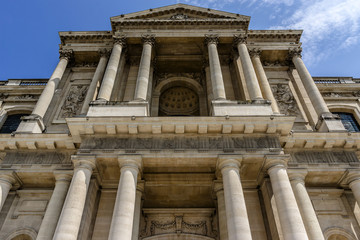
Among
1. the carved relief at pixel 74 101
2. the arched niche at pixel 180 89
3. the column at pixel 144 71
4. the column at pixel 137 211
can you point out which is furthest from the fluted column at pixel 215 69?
the carved relief at pixel 74 101

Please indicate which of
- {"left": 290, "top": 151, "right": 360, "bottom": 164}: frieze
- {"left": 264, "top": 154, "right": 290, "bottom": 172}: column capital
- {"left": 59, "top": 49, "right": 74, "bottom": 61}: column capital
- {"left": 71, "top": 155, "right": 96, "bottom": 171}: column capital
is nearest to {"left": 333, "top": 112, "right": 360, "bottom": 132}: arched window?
{"left": 290, "top": 151, "right": 360, "bottom": 164}: frieze

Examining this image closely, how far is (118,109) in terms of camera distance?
13930mm

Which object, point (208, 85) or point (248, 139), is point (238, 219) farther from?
point (208, 85)

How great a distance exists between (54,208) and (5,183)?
3.09 m

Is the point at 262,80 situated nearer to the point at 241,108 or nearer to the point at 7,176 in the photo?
the point at 241,108

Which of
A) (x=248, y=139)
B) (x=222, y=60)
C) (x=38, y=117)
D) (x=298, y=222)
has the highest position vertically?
(x=222, y=60)

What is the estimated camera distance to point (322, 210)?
12969 mm

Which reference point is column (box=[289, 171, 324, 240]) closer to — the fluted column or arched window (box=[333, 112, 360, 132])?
the fluted column

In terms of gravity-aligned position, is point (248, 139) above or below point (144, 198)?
above

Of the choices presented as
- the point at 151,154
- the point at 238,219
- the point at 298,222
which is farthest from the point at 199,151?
the point at 298,222

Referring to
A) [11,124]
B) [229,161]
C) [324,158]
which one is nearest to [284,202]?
[229,161]

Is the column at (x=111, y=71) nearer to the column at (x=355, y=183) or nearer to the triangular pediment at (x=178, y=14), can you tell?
the triangular pediment at (x=178, y=14)

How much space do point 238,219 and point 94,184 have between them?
261 inches

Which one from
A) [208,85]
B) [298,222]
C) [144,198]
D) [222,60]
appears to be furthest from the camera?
[222,60]
